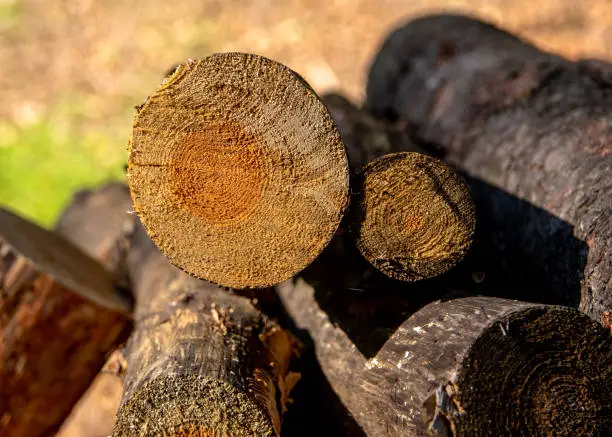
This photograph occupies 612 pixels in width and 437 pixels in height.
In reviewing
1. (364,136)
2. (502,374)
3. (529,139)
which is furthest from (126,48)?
(502,374)

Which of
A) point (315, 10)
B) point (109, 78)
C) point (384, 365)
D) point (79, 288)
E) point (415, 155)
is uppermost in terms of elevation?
point (109, 78)

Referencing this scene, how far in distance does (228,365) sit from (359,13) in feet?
15.6

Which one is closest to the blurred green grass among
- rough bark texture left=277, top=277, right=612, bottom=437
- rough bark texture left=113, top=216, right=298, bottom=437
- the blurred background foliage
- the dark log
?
the blurred background foliage

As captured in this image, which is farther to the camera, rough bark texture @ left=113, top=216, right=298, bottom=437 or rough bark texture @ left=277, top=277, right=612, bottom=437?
rough bark texture @ left=113, top=216, right=298, bottom=437

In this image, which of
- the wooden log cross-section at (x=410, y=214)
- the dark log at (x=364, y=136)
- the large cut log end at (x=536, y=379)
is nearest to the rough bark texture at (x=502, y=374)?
the large cut log end at (x=536, y=379)

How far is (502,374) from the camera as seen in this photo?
Answer: 161 cm

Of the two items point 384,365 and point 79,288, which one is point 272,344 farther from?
point 79,288

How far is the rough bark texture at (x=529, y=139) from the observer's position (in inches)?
84.7

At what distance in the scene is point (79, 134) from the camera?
5.52 meters

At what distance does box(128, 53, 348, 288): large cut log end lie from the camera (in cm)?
172

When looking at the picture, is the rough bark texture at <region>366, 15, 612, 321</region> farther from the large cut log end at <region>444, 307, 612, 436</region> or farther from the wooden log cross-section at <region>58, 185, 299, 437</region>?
the wooden log cross-section at <region>58, 185, 299, 437</region>

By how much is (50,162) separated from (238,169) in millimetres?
4064

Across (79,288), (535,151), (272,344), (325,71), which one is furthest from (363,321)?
(325,71)

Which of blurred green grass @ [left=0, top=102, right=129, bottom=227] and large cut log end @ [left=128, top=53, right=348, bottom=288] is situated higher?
blurred green grass @ [left=0, top=102, right=129, bottom=227]
